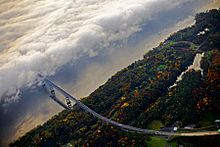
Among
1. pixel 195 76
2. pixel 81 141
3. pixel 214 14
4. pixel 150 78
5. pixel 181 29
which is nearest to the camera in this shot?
pixel 81 141

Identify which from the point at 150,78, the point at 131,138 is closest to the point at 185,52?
the point at 150,78

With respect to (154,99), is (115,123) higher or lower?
lower

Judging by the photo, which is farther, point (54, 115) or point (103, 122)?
point (54, 115)

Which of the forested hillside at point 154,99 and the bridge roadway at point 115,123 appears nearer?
the bridge roadway at point 115,123

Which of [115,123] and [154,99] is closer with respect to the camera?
[115,123]

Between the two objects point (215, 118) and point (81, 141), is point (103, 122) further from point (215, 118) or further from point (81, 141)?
point (215, 118)

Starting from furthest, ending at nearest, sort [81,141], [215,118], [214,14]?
[214,14]
[81,141]
[215,118]

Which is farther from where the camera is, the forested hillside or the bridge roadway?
the forested hillside

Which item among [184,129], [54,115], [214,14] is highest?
[214,14]
